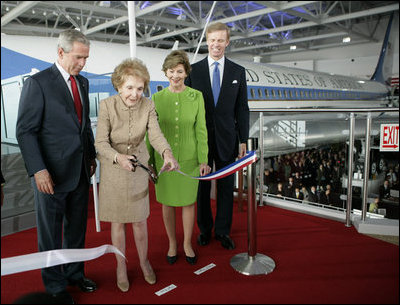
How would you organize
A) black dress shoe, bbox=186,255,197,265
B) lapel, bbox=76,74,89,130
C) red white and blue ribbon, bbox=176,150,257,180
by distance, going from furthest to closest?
1. black dress shoe, bbox=186,255,197,265
2. red white and blue ribbon, bbox=176,150,257,180
3. lapel, bbox=76,74,89,130

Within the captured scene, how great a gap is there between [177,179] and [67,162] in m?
0.74

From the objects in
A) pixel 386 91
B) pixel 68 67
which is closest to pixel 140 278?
pixel 68 67

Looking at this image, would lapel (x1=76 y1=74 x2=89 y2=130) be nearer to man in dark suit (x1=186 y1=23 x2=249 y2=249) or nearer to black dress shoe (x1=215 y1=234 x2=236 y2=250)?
man in dark suit (x1=186 y1=23 x2=249 y2=249)

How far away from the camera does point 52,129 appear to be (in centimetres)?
164

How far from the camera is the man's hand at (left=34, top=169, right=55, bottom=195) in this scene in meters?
1.59

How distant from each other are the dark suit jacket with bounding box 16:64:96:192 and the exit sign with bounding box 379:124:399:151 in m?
2.49

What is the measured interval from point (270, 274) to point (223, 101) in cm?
129

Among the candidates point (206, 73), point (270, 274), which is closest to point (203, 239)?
point (270, 274)

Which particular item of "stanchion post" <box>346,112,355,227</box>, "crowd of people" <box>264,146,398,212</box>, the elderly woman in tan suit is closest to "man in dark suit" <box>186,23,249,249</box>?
the elderly woman in tan suit

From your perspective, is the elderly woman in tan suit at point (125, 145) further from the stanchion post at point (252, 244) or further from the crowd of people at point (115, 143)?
the stanchion post at point (252, 244)

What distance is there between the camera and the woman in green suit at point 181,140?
210 centimetres

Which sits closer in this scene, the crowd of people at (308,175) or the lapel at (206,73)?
the lapel at (206,73)

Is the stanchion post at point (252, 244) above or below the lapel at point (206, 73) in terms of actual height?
below

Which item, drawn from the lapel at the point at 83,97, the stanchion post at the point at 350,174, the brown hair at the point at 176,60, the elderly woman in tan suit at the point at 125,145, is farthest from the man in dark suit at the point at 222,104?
the stanchion post at the point at 350,174
